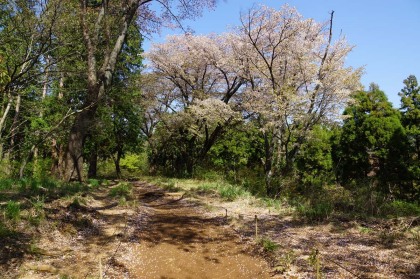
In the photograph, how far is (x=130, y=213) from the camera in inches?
367

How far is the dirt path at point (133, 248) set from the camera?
5.21 metres

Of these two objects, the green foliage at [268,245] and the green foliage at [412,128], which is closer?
the green foliage at [268,245]

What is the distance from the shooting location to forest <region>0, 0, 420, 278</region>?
27.4 feet

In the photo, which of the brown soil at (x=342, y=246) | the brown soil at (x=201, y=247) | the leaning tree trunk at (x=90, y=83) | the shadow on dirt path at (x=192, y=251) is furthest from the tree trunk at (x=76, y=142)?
the brown soil at (x=342, y=246)

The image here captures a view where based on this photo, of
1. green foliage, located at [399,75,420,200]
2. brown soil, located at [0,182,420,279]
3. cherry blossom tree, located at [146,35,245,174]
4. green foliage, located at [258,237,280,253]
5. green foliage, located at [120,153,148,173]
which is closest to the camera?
brown soil, located at [0,182,420,279]

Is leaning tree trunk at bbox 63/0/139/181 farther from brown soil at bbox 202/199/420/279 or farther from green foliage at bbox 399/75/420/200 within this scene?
green foliage at bbox 399/75/420/200

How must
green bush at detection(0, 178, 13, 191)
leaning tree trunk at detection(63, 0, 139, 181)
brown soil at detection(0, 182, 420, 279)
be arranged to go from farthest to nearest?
leaning tree trunk at detection(63, 0, 139, 181) → green bush at detection(0, 178, 13, 191) → brown soil at detection(0, 182, 420, 279)

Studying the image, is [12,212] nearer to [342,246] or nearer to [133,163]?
[342,246]

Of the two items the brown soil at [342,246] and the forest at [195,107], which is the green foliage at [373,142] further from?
the brown soil at [342,246]

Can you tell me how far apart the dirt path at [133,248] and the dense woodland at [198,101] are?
3143 millimetres

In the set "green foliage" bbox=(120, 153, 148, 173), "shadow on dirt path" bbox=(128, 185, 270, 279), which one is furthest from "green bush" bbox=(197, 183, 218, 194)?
"green foliage" bbox=(120, 153, 148, 173)

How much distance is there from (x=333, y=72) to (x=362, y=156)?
15.6m

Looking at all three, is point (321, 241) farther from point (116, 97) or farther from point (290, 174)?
point (116, 97)

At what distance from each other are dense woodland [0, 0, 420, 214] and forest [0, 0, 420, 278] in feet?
0.28
